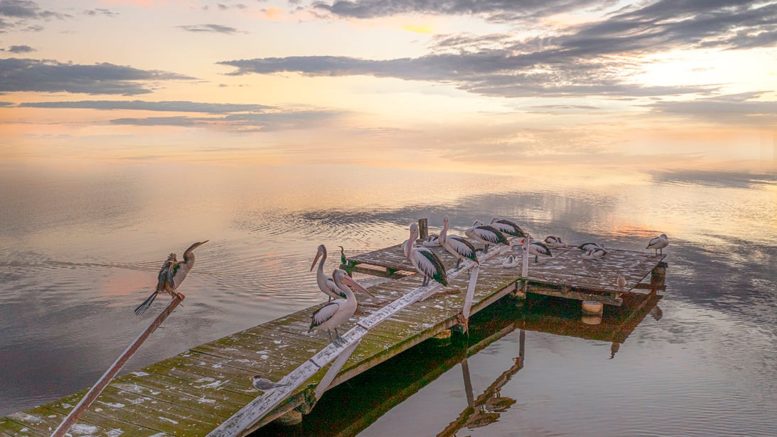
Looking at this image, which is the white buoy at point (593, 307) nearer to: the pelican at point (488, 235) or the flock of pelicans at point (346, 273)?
the flock of pelicans at point (346, 273)

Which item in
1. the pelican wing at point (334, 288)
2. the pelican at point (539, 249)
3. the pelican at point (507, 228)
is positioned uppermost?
the pelican at point (507, 228)

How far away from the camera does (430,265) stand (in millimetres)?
15891

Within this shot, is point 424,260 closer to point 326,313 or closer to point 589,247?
point 326,313

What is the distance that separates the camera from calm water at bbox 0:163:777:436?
14.7m

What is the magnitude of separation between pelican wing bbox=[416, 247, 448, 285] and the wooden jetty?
117 cm

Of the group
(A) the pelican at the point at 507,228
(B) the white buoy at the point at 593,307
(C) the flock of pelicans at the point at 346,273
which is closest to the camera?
(C) the flock of pelicans at the point at 346,273

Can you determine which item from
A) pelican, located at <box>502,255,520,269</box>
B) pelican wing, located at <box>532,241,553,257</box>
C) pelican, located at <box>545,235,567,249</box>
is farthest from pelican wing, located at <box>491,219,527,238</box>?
pelican, located at <box>545,235,567,249</box>

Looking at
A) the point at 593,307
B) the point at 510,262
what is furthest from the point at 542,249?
the point at 593,307

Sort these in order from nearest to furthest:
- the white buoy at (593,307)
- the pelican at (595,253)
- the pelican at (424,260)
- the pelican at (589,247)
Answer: the pelican at (424,260)
the white buoy at (593,307)
the pelican at (595,253)
the pelican at (589,247)

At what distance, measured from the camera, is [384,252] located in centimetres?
2816

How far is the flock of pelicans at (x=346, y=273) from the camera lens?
7.25m

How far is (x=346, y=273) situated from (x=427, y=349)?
3.85 m

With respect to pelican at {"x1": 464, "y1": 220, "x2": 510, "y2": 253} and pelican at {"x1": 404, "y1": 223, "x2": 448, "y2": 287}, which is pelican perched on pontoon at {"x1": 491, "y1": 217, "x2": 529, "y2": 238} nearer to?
pelican at {"x1": 464, "y1": 220, "x2": 510, "y2": 253}

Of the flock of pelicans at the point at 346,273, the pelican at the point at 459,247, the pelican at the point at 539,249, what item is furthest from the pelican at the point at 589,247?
the pelican at the point at 459,247
